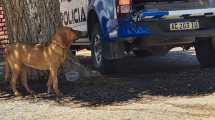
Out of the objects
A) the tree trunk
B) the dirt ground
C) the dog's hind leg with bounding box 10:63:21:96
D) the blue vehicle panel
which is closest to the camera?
the dirt ground

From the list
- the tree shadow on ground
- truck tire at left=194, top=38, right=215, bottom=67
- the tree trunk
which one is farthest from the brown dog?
truck tire at left=194, top=38, right=215, bottom=67

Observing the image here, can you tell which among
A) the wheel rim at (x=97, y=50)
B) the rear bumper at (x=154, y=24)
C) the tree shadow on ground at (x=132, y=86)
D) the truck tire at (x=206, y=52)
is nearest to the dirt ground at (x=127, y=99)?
the tree shadow on ground at (x=132, y=86)

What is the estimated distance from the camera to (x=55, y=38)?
10.4 meters

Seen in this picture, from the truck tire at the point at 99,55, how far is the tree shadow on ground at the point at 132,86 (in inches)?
6.3

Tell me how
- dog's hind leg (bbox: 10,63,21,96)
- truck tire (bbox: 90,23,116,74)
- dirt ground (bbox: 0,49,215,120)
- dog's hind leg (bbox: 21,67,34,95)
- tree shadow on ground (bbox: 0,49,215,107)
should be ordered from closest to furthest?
1. dirt ground (bbox: 0,49,215,120)
2. tree shadow on ground (bbox: 0,49,215,107)
3. dog's hind leg (bbox: 10,63,21,96)
4. dog's hind leg (bbox: 21,67,34,95)
5. truck tire (bbox: 90,23,116,74)

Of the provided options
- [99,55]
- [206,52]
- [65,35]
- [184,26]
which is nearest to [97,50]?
[99,55]

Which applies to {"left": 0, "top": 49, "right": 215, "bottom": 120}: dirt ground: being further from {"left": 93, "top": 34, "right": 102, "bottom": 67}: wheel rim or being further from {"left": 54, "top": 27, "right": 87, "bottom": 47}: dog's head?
{"left": 54, "top": 27, "right": 87, "bottom": 47}: dog's head

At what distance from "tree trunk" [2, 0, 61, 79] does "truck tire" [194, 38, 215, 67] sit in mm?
2838

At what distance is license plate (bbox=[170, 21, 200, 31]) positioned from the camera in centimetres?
1144

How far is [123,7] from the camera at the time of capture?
36.9 ft

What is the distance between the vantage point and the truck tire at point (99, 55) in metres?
12.2

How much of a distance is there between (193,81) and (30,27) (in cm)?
272

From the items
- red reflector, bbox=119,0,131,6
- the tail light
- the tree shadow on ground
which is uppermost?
red reflector, bbox=119,0,131,6

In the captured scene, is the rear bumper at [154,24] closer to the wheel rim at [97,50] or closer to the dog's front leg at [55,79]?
the wheel rim at [97,50]
